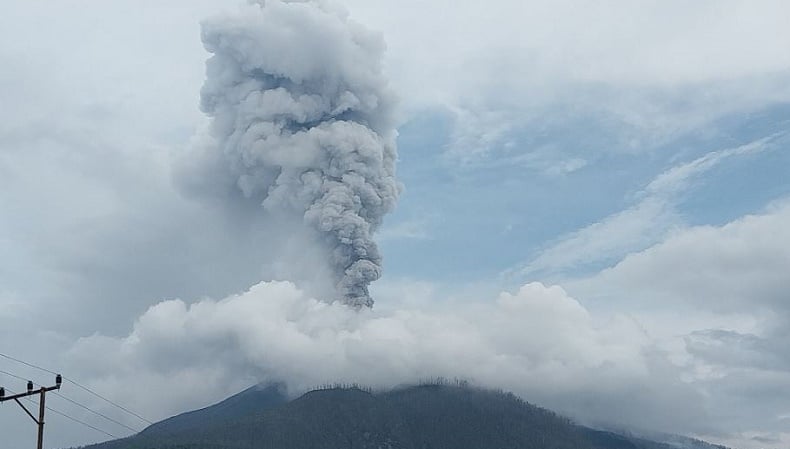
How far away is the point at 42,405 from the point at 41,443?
2210 millimetres

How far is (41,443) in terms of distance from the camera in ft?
178

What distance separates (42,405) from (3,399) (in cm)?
226

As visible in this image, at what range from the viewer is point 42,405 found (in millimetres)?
Result: 55219

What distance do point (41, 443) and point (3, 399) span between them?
334 centimetres

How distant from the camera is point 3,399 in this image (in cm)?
5391
